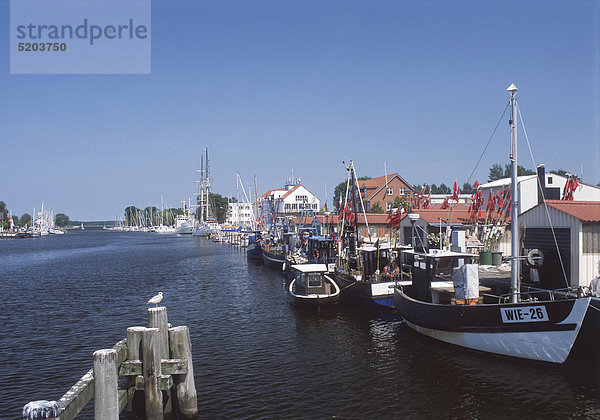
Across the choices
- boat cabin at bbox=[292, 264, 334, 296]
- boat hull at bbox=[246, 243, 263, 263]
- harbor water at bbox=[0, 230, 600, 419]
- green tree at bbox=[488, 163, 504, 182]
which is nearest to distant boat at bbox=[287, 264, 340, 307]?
boat cabin at bbox=[292, 264, 334, 296]

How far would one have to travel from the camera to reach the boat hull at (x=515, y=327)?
54.8ft

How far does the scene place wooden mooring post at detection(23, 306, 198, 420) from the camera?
10.4 metres

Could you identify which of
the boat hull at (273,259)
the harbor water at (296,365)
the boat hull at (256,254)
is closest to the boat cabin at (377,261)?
the harbor water at (296,365)

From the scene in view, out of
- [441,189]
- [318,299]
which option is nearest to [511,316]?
[318,299]

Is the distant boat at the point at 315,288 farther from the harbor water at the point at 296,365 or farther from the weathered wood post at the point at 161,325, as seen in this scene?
the weathered wood post at the point at 161,325

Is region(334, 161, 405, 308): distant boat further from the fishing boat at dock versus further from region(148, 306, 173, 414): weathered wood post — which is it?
region(148, 306, 173, 414): weathered wood post

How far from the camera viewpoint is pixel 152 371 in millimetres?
12656

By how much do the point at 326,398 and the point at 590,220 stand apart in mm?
16594

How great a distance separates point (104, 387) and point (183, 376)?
11.5 feet

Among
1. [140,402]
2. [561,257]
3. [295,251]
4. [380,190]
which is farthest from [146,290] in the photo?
[380,190]

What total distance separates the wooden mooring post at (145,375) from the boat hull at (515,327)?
475 inches

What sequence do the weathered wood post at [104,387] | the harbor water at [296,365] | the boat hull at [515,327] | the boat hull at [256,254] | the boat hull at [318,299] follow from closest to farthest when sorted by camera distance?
the weathered wood post at [104,387], the harbor water at [296,365], the boat hull at [515,327], the boat hull at [318,299], the boat hull at [256,254]

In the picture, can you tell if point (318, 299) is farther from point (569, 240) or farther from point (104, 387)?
point (104, 387)

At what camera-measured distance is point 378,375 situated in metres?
18.2
